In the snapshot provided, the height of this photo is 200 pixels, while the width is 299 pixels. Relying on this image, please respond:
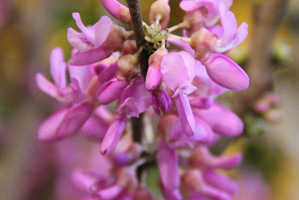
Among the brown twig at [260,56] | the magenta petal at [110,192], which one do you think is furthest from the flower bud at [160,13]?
the brown twig at [260,56]

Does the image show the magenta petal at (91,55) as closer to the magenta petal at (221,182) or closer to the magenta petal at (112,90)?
the magenta petal at (112,90)

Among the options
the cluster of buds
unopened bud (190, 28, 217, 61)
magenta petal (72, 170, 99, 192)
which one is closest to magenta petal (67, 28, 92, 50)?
the cluster of buds

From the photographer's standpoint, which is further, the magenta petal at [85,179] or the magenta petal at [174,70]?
the magenta petal at [85,179]

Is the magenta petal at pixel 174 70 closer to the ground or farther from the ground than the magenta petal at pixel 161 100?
farther from the ground

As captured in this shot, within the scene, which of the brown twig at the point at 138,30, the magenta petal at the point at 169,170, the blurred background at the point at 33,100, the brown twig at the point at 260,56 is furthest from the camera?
the blurred background at the point at 33,100

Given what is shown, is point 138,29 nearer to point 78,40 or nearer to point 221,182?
point 78,40

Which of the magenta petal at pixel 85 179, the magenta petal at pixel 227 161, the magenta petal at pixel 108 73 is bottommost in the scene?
the magenta petal at pixel 227 161

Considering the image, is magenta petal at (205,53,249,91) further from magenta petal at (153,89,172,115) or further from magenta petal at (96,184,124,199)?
magenta petal at (96,184,124,199)

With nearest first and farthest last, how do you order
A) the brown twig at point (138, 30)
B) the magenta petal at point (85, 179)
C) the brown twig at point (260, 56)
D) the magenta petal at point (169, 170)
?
1. the brown twig at point (138, 30)
2. the magenta petal at point (169, 170)
3. the magenta petal at point (85, 179)
4. the brown twig at point (260, 56)

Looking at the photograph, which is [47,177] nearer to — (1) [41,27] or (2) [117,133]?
(1) [41,27]
